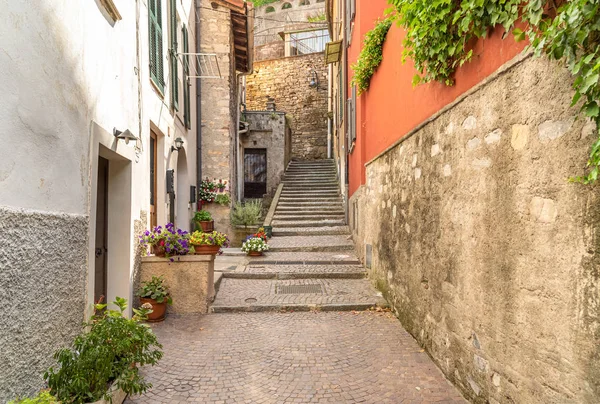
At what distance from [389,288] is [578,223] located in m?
3.31

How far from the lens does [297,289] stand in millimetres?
5598

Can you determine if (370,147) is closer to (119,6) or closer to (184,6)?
Result: (119,6)

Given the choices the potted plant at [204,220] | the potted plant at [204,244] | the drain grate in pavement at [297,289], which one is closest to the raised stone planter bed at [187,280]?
the potted plant at [204,244]

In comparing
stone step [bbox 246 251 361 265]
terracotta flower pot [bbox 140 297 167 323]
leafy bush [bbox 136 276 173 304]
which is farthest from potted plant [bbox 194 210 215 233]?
terracotta flower pot [bbox 140 297 167 323]

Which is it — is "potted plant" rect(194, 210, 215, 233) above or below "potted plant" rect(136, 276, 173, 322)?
above

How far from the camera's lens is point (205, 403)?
8.57ft

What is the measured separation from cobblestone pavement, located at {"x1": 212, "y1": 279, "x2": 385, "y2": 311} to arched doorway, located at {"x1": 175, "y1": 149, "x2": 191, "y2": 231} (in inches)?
113

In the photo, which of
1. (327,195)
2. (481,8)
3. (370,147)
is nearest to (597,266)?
(481,8)

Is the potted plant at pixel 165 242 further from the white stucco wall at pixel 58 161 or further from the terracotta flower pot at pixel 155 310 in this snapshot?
the terracotta flower pot at pixel 155 310

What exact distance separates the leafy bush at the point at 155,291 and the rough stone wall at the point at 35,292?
1.57m

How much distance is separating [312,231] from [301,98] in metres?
11.0

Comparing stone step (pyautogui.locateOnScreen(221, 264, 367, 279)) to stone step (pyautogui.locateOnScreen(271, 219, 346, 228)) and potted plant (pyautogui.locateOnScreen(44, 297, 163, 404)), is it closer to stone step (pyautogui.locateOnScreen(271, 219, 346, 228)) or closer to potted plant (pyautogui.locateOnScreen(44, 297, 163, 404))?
stone step (pyautogui.locateOnScreen(271, 219, 346, 228))

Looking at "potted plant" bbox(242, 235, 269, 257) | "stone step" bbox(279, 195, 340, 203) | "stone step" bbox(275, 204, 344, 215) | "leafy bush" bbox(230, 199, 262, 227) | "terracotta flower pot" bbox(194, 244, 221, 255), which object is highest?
"stone step" bbox(279, 195, 340, 203)

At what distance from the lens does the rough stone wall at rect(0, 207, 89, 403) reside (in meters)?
1.83
